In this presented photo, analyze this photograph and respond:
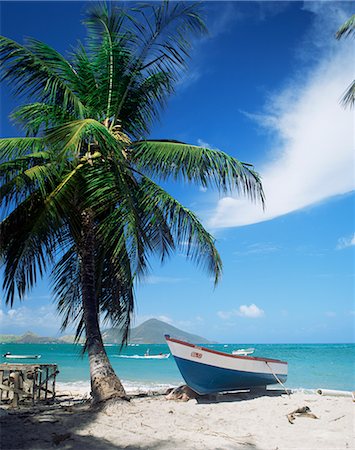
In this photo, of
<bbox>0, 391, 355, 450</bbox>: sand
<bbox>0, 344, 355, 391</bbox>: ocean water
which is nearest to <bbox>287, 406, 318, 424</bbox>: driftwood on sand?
<bbox>0, 391, 355, 450</bbox>: sand

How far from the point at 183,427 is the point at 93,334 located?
273 centimetres

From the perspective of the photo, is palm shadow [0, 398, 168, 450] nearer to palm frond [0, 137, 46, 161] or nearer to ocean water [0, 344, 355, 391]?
ocean water [0, 344, 355, 391]

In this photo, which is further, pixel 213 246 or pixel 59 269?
pixel 59 269

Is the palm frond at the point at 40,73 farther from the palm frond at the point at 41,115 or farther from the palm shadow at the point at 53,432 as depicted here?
the palm shadow at the point at 53,432

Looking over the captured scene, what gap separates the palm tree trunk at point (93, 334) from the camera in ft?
27.6

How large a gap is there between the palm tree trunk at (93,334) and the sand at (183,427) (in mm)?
380

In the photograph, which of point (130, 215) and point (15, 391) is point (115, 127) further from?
point (15, 391)

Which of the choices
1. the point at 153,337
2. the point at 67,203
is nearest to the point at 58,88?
the point at 67,203

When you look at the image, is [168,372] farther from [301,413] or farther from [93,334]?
[301,413]

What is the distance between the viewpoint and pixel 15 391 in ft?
31.7

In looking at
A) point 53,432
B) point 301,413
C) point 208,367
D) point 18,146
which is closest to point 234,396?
point 208,367

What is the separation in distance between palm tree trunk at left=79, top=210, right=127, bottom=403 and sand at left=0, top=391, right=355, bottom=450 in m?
0.38

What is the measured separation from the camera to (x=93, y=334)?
29.2 feet

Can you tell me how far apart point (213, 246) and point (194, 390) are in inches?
139
